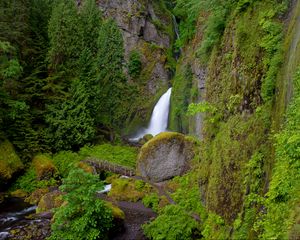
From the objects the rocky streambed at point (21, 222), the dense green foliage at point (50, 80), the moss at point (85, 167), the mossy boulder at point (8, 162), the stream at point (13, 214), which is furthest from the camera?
the dense green foliage at point (50, 80)

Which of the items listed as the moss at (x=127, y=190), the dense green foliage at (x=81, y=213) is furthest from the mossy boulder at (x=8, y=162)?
the dense green foliage at (x=81, y=213)

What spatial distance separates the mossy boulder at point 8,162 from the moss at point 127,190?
588cm

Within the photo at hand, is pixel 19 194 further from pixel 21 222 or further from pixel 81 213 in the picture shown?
pixel 81 213

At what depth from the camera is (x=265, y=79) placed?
7820 mm

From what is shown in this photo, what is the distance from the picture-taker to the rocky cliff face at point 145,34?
33031mm

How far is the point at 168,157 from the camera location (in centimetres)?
1731

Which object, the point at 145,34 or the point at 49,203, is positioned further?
the point at 145,34

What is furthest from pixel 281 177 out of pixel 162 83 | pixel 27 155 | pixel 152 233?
pixel 162 83

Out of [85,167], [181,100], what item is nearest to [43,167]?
[85,167]

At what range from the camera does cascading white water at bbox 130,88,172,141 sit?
87.2 ft

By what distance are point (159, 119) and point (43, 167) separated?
11368 millimetres

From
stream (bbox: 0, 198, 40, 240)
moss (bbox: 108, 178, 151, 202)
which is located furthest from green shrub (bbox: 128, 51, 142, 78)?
stream (bbox: 0, 198, 40, 240)

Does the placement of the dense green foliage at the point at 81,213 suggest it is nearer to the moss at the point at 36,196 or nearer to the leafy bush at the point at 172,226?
the leafy bush at the point at 172,226

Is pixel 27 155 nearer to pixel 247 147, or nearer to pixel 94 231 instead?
pixel 94 231
